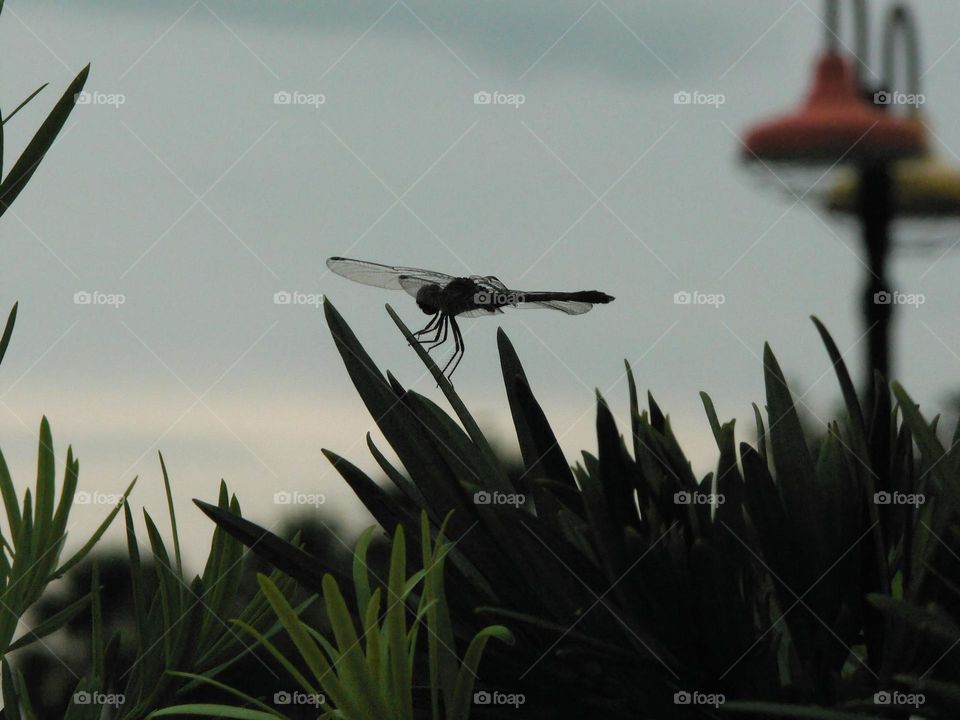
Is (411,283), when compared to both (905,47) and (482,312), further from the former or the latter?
(905,47)

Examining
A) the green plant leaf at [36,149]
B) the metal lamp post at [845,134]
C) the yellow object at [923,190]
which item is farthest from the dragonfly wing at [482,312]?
the yellow object at [923,190]

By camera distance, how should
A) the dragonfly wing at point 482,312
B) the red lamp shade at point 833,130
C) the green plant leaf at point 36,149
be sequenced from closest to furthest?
the green plant leaf at point 36,149, the dragonfly wing at point 482,312, the red lamp shade at point 833,130

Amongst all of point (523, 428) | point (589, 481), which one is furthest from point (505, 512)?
point (523, 428)

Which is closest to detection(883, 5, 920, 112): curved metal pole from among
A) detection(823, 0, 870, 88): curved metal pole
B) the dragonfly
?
detection(823, 0, 870, 88): curved metal pole

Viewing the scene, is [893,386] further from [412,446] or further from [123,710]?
[123,710]

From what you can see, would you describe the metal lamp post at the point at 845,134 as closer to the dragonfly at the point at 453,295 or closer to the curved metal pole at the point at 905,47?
the curved metal pole at the point at 905,47

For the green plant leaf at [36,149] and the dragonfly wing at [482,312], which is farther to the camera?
the dragonfly wing at [482,312]

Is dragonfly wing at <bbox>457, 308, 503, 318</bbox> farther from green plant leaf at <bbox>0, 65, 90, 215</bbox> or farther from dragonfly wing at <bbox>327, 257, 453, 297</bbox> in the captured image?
green plant leaf at <bbox>0, 65, 90, 215</bbox>
